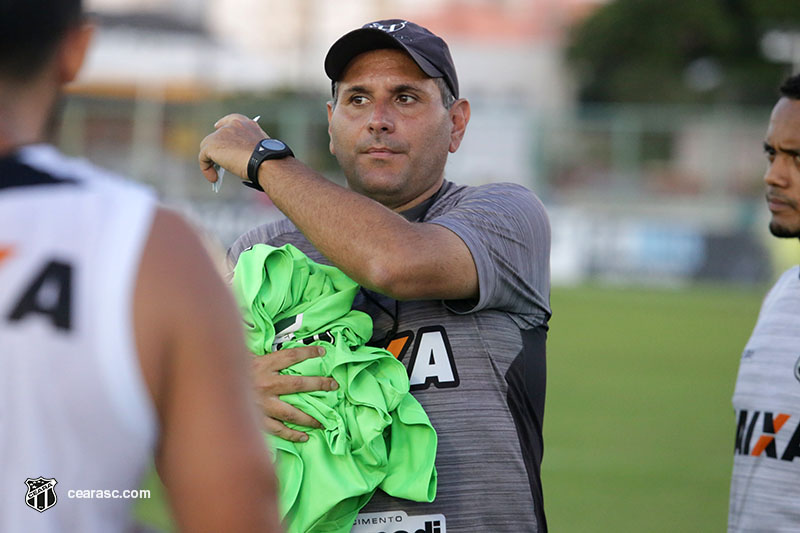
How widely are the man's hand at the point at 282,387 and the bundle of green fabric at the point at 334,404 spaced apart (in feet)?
0.06

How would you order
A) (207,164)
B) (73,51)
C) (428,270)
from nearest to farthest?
(73,51) < (428,270) < (207,164)

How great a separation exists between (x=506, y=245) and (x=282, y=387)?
73 cm

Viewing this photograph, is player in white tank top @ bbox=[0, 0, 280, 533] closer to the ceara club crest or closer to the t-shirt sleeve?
the ceara club crest

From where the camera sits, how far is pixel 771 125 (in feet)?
12.4

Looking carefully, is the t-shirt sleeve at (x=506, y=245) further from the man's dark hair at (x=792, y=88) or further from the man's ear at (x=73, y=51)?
the man's ear at (x=73, y=51)

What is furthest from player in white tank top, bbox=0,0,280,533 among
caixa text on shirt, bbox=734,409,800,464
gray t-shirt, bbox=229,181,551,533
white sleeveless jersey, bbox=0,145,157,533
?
caixa text on shirt, bbox=734,409,800,464

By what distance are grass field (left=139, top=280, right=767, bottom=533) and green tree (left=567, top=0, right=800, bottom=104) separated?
102ft

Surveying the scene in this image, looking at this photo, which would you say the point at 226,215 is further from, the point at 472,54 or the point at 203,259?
the point at 472,54

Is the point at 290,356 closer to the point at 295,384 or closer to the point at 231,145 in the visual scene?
the point at 295,384

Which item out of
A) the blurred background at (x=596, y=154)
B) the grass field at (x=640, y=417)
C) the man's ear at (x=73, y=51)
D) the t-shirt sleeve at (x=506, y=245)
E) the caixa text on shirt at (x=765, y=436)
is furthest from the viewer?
the blurred background at (x=596, y=154)

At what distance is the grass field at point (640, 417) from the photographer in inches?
320

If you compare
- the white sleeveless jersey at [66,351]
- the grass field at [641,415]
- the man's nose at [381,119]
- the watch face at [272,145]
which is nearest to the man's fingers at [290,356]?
the watch face at [272,145]

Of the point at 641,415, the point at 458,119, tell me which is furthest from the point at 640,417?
the point at 458,119

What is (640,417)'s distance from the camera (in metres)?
11.6
